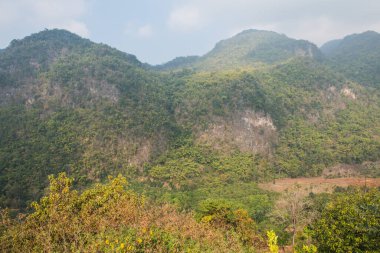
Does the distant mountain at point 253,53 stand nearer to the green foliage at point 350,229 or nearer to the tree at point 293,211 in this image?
the tree at point 293,211

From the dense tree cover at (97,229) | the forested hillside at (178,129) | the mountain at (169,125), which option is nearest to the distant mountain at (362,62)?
the forested hillside at (178,129)

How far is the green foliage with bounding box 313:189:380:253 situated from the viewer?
14.0 m

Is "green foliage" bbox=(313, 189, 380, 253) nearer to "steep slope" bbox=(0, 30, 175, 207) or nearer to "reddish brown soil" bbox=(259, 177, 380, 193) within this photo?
"reddish brown soil" bbox=(259, 177, 380, 193)

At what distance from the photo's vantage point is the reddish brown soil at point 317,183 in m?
52.8

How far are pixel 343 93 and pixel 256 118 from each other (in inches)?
1363

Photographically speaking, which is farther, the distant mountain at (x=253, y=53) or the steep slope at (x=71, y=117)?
the distant mountain at (x=253, y=53)

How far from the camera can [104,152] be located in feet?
206

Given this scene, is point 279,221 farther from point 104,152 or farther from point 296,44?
point 296,44

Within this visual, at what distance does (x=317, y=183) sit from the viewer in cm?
5769

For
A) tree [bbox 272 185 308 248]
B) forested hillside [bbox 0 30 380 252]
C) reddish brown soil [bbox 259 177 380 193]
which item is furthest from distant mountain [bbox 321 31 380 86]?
tree [bbox 272 185 308 248]

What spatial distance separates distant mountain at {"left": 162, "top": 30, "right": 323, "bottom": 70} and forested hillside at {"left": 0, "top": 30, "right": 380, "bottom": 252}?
150 feet

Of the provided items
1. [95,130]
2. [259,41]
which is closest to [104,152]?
[95,130]

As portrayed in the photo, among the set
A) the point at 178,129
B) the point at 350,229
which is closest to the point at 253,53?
the point at 178,129

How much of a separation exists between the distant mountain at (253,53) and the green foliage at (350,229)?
414ft
